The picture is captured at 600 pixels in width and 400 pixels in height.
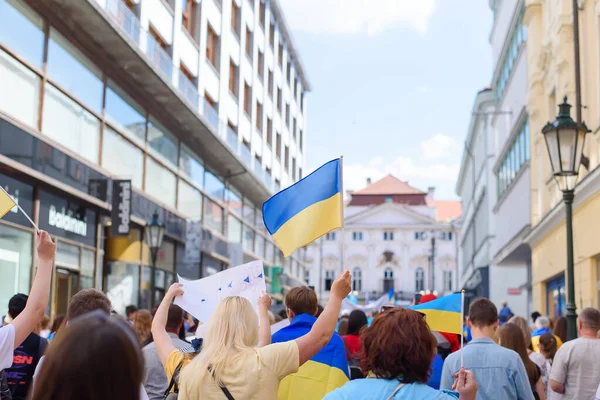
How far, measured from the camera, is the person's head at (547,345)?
9.29 m

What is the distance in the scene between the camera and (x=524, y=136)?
2861 centimetres

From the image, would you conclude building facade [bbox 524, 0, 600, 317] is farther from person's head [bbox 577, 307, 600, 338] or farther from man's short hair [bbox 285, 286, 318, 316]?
man's short hair [bbox 285, 286, 318, 316]

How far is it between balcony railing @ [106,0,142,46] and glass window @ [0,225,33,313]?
5995 mm

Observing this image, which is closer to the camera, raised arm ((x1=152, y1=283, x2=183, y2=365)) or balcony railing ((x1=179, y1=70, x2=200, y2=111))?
raised arm ((x1=152, y1=283, x2=183, y2=365))

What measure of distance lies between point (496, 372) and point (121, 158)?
17706mm

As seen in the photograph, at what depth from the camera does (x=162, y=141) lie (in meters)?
26.0

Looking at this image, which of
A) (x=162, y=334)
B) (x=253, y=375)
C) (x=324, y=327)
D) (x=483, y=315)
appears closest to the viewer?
(x=253, y=375)

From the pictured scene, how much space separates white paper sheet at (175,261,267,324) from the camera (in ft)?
20.6

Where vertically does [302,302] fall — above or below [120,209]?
below

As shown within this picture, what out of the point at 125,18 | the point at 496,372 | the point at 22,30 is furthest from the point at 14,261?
the point at 496,372

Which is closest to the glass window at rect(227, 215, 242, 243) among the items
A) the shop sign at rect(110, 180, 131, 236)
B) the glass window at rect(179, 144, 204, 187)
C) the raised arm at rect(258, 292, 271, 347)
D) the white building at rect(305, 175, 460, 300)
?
the glass window at rect(179, 144, 204, 187)

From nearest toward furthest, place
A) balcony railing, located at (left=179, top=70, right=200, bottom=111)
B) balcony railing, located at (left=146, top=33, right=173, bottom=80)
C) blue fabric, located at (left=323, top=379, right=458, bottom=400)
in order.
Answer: blue fabric, located at (left=323, top=379, right=458, bottom=400) → balcony railing, located at (left=146, top=33, right=173, bottom=80) → balcony railing, located at (left=179, top=70, right=200, bottom=111)

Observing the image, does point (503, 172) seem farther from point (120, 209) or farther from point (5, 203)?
point (5, 203)

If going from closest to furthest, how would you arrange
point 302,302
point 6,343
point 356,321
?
point 6,343
point 302,302
point 356,321
